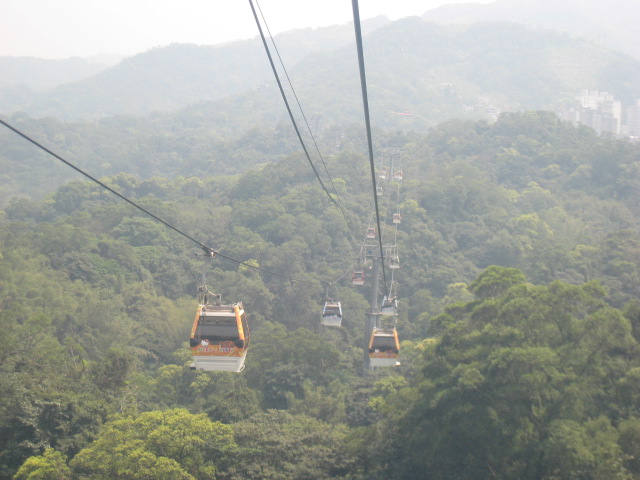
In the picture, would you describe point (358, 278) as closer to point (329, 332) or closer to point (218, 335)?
point (329, 332)

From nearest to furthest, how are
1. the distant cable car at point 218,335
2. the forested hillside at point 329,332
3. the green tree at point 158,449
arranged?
1. the distant cable car at point 218,335
2. the green tree at point 158,449
3. the forested hillside at point 329,332

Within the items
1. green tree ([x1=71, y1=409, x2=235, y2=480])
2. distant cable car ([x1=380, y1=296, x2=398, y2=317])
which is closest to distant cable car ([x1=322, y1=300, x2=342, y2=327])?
distant cable car ([x1=380, y1=296, x2=398, y2=317])

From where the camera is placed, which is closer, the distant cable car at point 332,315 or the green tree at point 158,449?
the green tree at point 158,449

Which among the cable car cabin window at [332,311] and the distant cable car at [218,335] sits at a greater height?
the distant cable car at [218,335]

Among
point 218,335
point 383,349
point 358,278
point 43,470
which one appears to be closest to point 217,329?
point 218,335

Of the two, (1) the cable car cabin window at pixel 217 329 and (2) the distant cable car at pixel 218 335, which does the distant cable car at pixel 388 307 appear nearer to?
(2) the distant cable car at pixel 218 335

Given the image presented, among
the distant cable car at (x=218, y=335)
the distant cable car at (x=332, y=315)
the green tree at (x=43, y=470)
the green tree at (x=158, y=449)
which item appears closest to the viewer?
the distant cable car at (x=218, y=335)

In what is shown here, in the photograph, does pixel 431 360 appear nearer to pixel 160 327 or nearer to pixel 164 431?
pixel 164 431

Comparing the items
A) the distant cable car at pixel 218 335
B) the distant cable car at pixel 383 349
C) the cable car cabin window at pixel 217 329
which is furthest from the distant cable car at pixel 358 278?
the cable car cabin window at pixel 217 329

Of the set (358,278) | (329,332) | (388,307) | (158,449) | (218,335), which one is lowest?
(329,332)
